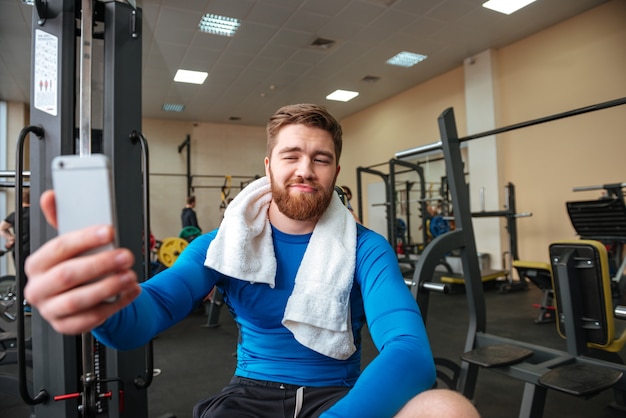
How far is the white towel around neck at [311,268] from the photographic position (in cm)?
97

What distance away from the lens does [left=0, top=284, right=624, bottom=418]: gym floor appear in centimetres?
203

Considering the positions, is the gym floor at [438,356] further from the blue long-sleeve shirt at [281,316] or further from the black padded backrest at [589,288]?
the blue long-sleeve shirt at [281,316]

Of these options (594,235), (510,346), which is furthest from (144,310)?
(594,235)

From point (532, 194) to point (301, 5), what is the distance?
12.1 feet

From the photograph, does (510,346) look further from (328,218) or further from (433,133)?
(433,133)

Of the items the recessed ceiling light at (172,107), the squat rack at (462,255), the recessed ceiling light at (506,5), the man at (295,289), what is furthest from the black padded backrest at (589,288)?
the recessed ceiling light at (172,107)

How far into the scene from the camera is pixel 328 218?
3.62 ft

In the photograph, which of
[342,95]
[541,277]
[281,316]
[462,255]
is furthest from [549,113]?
[281,316]

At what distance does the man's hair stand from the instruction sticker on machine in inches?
29.0

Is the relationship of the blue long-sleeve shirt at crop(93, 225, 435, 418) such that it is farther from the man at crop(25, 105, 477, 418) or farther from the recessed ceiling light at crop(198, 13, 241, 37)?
the recessed ceiling light at crop(198, 13, 241, 37)

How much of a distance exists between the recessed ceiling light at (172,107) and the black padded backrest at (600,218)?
21.7 ft

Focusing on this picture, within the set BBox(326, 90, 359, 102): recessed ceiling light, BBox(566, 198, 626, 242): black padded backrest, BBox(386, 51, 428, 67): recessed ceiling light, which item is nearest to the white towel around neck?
BBox(566, 198, 626, 242): black padded backrest

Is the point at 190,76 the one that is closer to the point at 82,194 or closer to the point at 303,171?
the point at 303,171

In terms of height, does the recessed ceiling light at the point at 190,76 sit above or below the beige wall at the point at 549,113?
above
